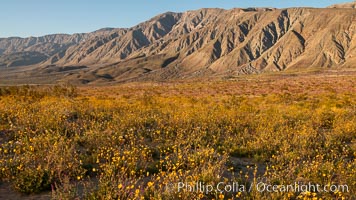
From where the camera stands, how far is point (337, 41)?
154250 millimetres

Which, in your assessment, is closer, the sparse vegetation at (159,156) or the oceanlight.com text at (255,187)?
the oceanlight.com text at (255,187)

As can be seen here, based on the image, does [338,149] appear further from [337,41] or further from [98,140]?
[337,41]

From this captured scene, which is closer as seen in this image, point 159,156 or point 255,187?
point 255,187

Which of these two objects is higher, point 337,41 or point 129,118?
point 337,41

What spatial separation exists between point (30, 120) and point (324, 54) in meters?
161

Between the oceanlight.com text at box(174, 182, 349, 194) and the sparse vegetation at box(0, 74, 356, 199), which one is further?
the sparse vegetation at box(0, 74, 356, 199)

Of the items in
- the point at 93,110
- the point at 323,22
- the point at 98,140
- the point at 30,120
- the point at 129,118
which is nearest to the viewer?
the point at 98,140

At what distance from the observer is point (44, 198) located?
5.79 m

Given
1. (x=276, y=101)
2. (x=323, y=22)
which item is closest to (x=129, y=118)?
(x=276, y=101)

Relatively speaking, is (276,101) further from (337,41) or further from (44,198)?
(337,41)

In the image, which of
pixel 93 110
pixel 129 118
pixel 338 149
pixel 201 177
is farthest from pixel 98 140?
pixel 338 149

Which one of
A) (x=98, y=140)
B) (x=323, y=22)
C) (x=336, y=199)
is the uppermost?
(x=323, y=22)

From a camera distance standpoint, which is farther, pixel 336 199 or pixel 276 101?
pixel 276 101

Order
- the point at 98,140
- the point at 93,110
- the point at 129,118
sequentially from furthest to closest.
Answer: the point at 93,110, the point at 129,118, the point at 98,140
